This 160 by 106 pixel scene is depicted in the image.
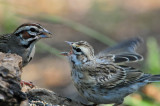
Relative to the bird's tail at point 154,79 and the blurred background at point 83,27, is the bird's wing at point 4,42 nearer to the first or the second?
the blurred background at point 83,27

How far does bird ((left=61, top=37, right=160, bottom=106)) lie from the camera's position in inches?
253

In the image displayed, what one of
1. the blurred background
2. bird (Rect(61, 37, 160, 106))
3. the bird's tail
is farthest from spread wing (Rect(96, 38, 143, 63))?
the blurred background

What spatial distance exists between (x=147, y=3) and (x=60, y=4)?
10.7 feet

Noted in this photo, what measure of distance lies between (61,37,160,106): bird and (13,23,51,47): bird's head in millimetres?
523

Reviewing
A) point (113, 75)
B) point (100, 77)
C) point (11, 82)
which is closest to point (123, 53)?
point (113, 75)

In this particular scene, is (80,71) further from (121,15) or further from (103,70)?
(121,15)

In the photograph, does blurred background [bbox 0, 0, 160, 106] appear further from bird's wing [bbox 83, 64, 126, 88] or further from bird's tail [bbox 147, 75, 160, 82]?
bird's wing [bbox 83, 64, 126, 88]

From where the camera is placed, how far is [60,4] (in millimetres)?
15922

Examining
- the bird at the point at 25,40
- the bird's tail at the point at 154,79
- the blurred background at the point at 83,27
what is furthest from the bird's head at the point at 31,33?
the blurred background at the point at 83,27

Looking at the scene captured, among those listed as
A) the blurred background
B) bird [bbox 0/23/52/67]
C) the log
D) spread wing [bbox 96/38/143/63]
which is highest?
the blurred background

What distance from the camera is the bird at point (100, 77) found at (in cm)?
643

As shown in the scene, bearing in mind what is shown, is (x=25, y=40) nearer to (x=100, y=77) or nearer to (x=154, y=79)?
(x=100, y=77)

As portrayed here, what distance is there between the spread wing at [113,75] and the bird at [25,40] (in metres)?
0.95

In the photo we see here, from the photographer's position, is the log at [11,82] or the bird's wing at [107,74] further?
the bird's wing at [107,74]
